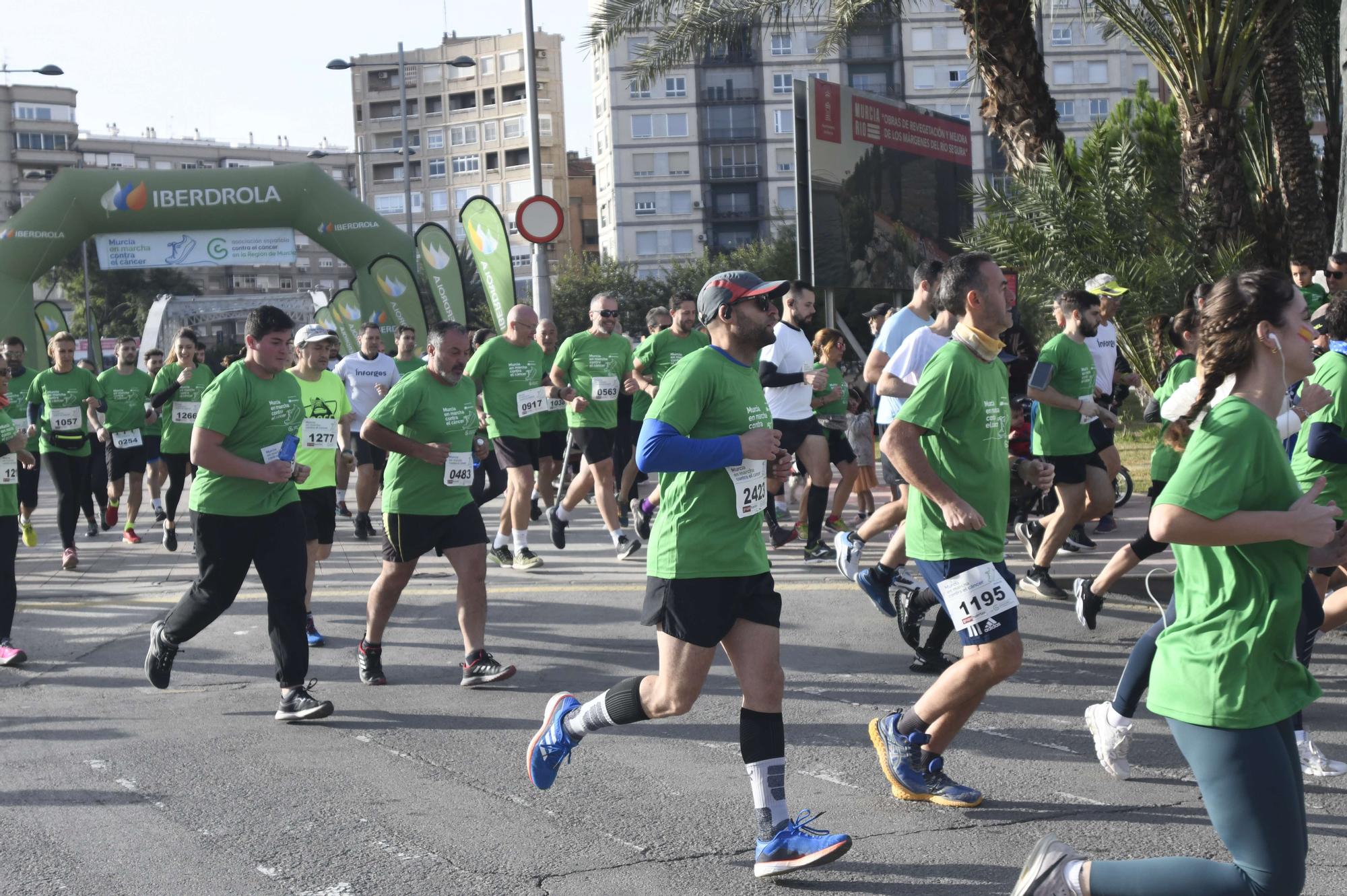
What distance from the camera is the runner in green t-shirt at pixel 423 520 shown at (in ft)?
23.2

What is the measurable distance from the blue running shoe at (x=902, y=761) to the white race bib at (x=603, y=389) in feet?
22.6

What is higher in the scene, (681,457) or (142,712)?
(681,457)

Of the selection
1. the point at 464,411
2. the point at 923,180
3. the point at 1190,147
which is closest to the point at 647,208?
the point at 923,180

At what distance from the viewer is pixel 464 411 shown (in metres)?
7.54

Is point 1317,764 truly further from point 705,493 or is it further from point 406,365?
point 406,365

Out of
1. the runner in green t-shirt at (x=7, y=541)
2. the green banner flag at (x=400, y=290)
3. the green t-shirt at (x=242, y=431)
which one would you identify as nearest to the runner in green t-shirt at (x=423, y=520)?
the green t-shirt at (x=242, y=431)

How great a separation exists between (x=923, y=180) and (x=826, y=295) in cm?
391

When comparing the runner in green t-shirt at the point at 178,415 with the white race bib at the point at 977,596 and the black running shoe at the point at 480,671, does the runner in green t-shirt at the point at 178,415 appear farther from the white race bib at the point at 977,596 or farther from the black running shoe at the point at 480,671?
the white race bib at the point at 977,596

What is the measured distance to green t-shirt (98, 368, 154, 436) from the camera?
14.0 m

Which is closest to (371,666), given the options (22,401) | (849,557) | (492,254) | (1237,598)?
(849,557)

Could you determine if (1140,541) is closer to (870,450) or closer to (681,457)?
(681,457)

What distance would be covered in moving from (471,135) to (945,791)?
378 feet

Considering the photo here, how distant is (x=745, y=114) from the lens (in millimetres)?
96500

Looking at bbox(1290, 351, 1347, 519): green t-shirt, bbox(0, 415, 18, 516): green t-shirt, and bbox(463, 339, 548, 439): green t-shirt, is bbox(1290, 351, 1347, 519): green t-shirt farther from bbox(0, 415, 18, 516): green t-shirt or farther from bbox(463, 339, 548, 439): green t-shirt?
bbox(0, 415, 18, 516): green t-shirt
